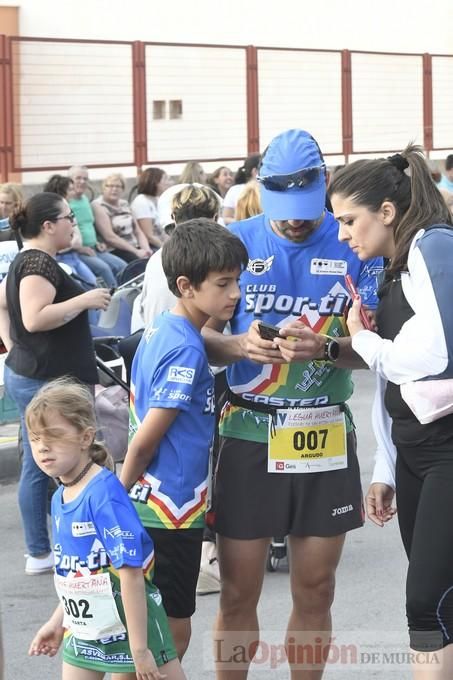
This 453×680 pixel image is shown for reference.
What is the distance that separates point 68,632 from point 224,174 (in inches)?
472

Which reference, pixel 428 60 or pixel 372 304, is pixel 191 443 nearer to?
pixel 372 304

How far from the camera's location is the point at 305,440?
4.17 m

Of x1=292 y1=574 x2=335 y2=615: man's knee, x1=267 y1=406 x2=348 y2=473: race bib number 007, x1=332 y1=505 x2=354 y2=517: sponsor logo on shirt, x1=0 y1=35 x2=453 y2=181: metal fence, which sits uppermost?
x1=0 y1=35 x2=453 y2=181: metal fence

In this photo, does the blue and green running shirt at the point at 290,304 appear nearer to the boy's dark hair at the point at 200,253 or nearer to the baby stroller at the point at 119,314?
the boy's dark hair at the point at 200,253

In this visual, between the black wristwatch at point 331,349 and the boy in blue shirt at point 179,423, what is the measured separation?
0.32 m

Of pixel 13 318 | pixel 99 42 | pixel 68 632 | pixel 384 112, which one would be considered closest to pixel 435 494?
pixel 68 632

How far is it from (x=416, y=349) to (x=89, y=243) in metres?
10.1

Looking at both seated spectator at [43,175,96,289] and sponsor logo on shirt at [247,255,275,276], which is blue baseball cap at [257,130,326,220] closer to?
sponsor logo on shirt at [247,255,275,276]

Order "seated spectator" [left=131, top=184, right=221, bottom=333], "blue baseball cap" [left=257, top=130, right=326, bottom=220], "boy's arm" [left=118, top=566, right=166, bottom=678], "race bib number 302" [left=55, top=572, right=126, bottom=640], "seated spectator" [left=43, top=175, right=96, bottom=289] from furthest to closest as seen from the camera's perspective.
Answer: "seated spectator" [left=43, top=175, right=96, bottom=289], "seated spectator" [left=131, top=184, right=221, bottom=333], "blue baseball cap" [left=257, top=130, right=326, bottom=220], "race bib number 302" [left=55, top=572, right=126, bottom=640], "boy's arm" [left=118, top=566, right=166, bottom=678]

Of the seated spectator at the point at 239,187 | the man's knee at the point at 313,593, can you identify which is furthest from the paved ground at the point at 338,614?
the seated spectator at the point at 239,187

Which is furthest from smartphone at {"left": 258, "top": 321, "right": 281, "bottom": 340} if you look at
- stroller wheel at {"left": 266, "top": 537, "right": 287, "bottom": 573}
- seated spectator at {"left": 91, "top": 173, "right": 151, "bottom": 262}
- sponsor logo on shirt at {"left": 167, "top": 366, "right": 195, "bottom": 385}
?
seated spectator at {"left": 91, "top": 173, "right": 151, "bottom": 262}

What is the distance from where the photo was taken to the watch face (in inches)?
156

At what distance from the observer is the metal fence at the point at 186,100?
14727 mm

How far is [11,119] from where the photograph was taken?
47.3ft
